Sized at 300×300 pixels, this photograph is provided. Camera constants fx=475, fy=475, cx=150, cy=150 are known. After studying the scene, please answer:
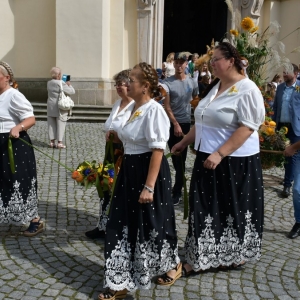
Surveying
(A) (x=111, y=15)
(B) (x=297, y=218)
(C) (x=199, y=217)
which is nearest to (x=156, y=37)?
(A) (x=111, y=15)

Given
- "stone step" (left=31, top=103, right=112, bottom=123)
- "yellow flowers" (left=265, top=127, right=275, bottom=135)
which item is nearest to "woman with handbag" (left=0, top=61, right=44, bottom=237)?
"yellow flowers" (left=265, top=127, right=275, bottom=135)

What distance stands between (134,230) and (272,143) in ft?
10.7

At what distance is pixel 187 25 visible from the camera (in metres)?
21.6

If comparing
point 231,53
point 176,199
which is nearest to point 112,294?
point 231,53

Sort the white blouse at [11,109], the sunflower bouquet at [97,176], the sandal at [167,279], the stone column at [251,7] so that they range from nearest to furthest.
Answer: the sandal at [167,279], the sunflower bouquet at [97,176], the white blouse at [11,109], the stone column at [251,7]

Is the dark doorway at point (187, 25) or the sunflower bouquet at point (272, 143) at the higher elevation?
the dark doorway at point (187, 25)

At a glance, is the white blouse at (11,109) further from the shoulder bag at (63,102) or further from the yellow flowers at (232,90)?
the shoulder bag at (63,102)

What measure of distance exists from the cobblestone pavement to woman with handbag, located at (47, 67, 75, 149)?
3.65 m

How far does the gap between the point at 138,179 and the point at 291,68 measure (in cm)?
372

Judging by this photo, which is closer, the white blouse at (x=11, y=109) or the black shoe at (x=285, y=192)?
the white blouse at (x=11, y=109)

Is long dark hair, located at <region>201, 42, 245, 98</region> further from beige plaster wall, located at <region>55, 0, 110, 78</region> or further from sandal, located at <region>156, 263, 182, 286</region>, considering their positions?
beige plaster wall, located at <region>55, 0, 110, 78</region>

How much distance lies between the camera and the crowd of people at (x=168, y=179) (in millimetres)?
3477

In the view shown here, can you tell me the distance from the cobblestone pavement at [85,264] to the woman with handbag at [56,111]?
12.0 feet

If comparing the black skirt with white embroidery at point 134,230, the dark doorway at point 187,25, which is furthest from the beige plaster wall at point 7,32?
the black skirt with white embroidery at point 134,230
